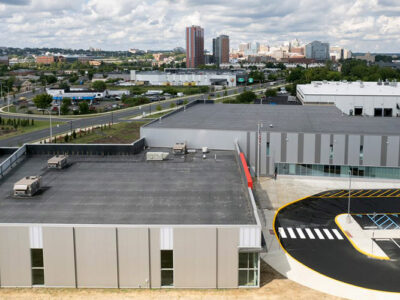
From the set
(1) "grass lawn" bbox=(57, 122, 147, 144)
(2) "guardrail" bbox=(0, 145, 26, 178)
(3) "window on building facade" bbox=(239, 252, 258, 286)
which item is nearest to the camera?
(3) "window on building facade" bbox=(239, 252, 258, 286)

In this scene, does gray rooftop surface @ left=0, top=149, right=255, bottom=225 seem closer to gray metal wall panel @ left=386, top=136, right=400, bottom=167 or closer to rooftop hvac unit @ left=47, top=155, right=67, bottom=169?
rooftop hvac unit @ left=47, top=155, right=67, bottom=169

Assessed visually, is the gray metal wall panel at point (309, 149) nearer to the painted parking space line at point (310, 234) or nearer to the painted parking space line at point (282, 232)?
the painted parking space line at point (310, 234)

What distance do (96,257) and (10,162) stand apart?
65.7ft

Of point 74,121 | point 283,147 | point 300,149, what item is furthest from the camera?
point 74,121

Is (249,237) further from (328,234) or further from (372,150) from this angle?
(372,150)

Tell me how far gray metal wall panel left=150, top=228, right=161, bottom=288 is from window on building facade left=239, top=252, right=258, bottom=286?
213 inches

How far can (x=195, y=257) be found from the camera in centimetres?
2848

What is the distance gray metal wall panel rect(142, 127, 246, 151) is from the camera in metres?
55.2

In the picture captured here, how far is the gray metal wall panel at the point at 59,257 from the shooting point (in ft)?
92.6

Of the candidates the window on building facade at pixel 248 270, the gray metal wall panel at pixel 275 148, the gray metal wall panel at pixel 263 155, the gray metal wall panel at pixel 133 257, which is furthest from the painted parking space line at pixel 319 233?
the gray metal wall panel at pixel 263 155

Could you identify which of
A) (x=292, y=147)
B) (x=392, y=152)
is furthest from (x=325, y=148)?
(x=392, y=152)

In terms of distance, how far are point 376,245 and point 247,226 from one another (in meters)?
15.2

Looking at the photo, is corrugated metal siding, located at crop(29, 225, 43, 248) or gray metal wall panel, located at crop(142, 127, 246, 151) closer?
corrugated metal siding, located at crop(29, 225, 43, 248)

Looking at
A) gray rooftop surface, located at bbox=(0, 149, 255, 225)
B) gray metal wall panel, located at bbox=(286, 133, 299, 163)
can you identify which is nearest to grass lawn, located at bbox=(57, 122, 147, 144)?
gray metal wall panel, located at bbox=(286, 133, 299, 163)
